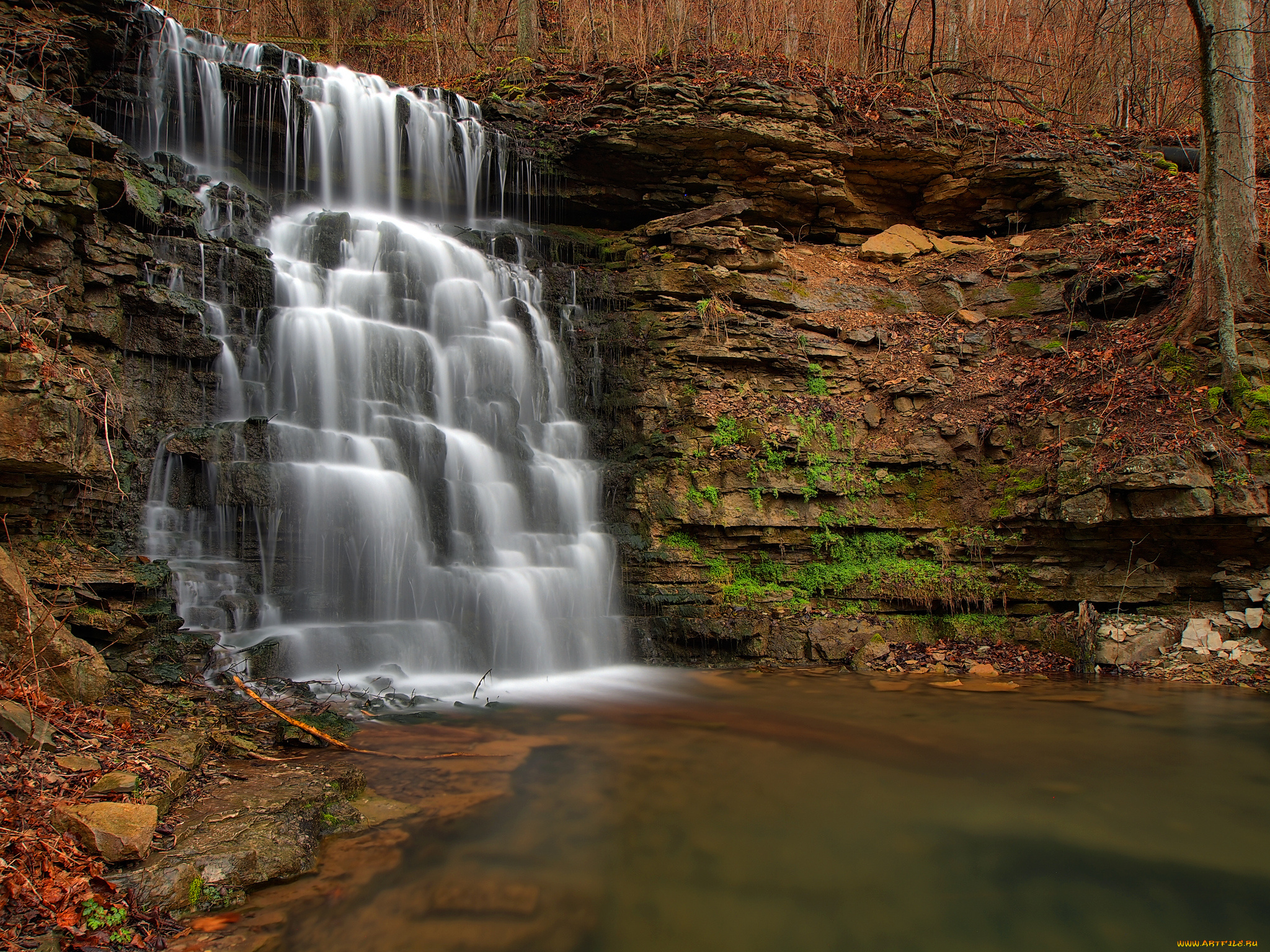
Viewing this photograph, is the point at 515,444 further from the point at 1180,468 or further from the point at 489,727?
the point at 1180,468

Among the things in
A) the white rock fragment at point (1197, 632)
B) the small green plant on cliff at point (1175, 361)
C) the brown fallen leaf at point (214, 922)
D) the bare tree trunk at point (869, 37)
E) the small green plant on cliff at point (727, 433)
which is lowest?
the brown fallen leaf at point (214, 922)

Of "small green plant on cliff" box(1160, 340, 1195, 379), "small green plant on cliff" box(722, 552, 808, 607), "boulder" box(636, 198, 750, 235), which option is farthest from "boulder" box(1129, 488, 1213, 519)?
"boulder" box(636, 198, 750, 235)

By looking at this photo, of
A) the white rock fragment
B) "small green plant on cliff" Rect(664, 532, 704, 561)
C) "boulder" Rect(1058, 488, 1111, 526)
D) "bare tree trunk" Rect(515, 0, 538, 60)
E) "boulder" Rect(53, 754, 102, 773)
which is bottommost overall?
the white rock fragment

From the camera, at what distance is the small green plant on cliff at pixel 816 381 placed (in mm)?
10328

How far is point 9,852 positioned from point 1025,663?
30.3 feet

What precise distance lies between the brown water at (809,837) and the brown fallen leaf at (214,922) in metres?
0.08

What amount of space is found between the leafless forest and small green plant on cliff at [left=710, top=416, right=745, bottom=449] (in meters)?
7.10

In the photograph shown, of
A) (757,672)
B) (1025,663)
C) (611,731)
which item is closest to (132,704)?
(611,731)

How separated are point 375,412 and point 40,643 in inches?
190

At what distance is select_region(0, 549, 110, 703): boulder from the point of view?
440 cm

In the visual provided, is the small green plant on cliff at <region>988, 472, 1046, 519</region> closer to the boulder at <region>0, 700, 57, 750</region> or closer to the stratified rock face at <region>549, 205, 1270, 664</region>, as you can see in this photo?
the stratified rock face at <region>549, 205, 1270, 664</region>

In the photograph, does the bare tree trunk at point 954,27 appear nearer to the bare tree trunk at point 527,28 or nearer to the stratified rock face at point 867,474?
the stratified rock face at point 867,474

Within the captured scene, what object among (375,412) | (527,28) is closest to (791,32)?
(527,28)

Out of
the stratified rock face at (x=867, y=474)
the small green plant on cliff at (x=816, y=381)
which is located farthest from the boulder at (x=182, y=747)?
the small green plant on cliff at (x=816, y=381)
